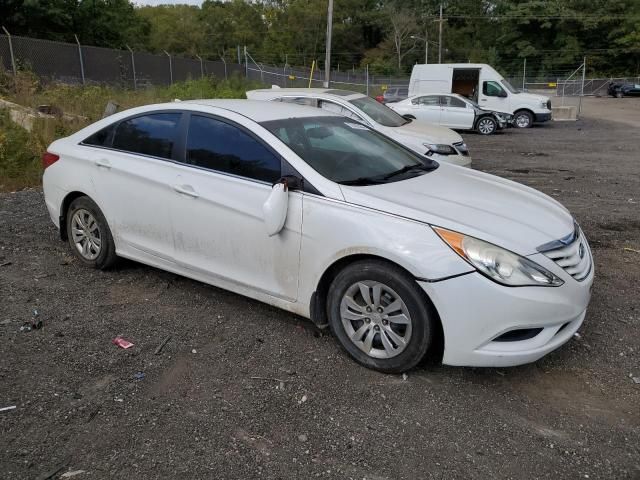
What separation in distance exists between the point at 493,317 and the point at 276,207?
1.45m

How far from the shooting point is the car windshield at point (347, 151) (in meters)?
3.80

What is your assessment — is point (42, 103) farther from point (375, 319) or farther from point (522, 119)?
point (522, 119)

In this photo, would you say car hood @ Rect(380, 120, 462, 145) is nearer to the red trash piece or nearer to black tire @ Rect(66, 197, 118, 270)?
black tire @ Rect(66, 197, 118, 270)

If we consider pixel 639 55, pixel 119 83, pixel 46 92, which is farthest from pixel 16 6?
pixel 639 55

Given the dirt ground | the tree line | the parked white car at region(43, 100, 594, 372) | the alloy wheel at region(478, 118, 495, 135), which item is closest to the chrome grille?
the parked white car at region(43, 100, 594, 372)

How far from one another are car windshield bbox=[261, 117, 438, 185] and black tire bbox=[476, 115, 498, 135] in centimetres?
1499

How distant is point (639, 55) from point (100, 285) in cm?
7250

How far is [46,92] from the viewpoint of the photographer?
14.1 metres

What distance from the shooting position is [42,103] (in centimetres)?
1232

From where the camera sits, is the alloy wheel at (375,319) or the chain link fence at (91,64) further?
the chain link fence at (91,64)

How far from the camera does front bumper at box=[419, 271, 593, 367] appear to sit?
2.98m

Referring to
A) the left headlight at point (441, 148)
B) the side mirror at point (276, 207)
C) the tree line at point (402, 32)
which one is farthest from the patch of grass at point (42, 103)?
the tree line at point (402, 32)

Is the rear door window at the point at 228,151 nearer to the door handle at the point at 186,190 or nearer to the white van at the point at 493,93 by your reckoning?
the door handle at the point at 186,190

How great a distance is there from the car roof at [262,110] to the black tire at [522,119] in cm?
1793
